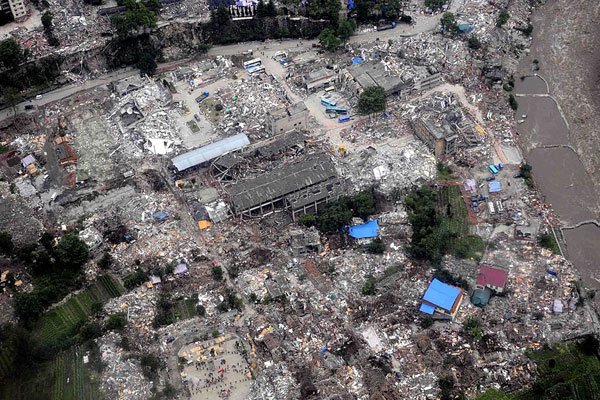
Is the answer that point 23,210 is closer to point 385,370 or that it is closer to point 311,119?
point 311,119

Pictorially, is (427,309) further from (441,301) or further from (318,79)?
(318,79)

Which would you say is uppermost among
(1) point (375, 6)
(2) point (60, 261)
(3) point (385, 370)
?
(1) point (375, 6)

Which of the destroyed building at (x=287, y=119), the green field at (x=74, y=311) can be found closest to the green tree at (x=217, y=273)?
the green field at (x=74, y=311)

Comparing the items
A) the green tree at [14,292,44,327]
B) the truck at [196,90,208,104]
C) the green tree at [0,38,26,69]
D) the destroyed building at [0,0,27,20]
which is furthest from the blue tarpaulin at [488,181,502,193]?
the destroyed building at [0,0,27,20]

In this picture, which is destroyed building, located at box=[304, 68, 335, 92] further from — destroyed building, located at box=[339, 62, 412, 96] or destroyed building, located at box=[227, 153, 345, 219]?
destroyed building, located at box=[227, 153, 345, 219]

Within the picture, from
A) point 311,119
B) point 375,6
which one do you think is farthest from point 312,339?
point 375,6

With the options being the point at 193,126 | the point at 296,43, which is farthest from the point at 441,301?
the point at 296,43
